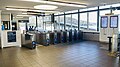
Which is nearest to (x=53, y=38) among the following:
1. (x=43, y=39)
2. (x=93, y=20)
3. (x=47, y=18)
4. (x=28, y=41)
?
(x=43, y=39)

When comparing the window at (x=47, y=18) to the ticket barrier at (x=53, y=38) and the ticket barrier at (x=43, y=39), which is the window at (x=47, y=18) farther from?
the ticket barrier at (x=53, y=38)

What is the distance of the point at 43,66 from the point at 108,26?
652 cm

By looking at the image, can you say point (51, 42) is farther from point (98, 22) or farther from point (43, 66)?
point (43, 66)

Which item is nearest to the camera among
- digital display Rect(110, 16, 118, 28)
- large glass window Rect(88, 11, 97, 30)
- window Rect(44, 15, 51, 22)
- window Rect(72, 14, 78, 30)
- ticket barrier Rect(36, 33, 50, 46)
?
digital display Rect(110, 16, 118, 28)

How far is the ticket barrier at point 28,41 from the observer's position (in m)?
8.07

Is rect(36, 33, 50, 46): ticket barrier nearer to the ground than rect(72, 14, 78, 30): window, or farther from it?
nearer to the ground

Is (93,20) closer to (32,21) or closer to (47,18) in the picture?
(47,18)

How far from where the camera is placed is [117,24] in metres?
8.85

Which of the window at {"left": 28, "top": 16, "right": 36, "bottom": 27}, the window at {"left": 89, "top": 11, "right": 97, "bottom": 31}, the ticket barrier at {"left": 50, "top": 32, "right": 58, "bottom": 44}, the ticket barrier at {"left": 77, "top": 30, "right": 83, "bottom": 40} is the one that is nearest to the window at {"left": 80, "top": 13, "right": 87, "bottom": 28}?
the window at {"left": 89, "top": 11, "right": 97, "bottom": 31}

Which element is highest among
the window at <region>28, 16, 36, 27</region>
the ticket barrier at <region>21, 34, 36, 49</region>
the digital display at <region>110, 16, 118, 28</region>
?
the window at <region>28, 16, 36, 27</region>

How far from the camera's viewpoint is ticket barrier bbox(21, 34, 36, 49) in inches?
318

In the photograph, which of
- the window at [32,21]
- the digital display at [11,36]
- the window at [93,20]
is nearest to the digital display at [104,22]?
the window at [93,20]

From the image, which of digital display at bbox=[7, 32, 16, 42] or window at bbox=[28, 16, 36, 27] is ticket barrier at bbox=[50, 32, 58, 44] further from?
window at bbox=[28, 16, 36, 27]

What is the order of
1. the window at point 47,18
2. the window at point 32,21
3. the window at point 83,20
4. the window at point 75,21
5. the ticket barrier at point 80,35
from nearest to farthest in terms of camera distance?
the ticket barrier at point 80,35 → the window at point 83,20 → the window at point 75,21 → the window at point 47,18 → the window at point 32,21
